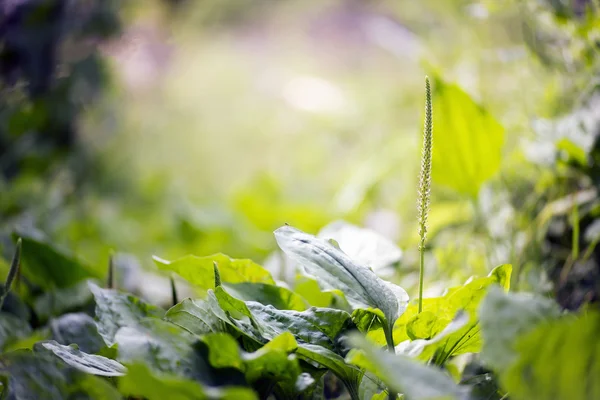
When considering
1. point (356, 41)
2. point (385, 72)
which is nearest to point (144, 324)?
point (385, 72)

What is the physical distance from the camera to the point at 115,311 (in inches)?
17.9

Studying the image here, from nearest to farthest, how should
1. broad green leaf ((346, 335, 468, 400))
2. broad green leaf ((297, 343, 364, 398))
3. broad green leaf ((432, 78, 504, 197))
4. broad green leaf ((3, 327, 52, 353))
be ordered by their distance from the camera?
broad green leaf ((346, 335, 468, 400))
broad green leaf ((297, 343, 364, 398))
broad green leaf ((3, 327, 52, 353))
broad green leaf ((432, 78, 504, 197))

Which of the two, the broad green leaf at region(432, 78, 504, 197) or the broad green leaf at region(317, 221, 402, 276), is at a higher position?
the broad green leaf at region(432, 78, 504, 197)

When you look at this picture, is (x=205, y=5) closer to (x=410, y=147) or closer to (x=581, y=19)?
(x=410, y=147)

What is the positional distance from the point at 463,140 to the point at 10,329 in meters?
0.51

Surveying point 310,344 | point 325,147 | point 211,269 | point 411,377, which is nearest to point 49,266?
point 211,269

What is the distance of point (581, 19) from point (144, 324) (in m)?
0.69

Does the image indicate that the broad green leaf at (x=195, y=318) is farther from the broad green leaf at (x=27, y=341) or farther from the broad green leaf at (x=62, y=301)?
the broad green leaf at (x=62, y=301)

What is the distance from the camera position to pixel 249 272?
1.61 ft

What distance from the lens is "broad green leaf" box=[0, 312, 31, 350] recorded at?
Result: 51 centimetres

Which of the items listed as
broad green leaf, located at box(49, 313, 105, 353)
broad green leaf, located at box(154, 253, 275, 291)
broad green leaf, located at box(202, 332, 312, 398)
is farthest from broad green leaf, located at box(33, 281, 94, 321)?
broad green leaf, located at box(202, 332, 312, 398)

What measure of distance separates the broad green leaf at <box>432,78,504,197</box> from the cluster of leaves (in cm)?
26

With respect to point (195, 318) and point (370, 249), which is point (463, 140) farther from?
point (195, 318)

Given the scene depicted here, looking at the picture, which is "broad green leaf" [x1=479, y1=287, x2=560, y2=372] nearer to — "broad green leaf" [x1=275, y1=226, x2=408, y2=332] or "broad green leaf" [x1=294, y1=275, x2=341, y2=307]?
"broad green leaf" [x1=275, y1=226, x2=408, y2=332]
